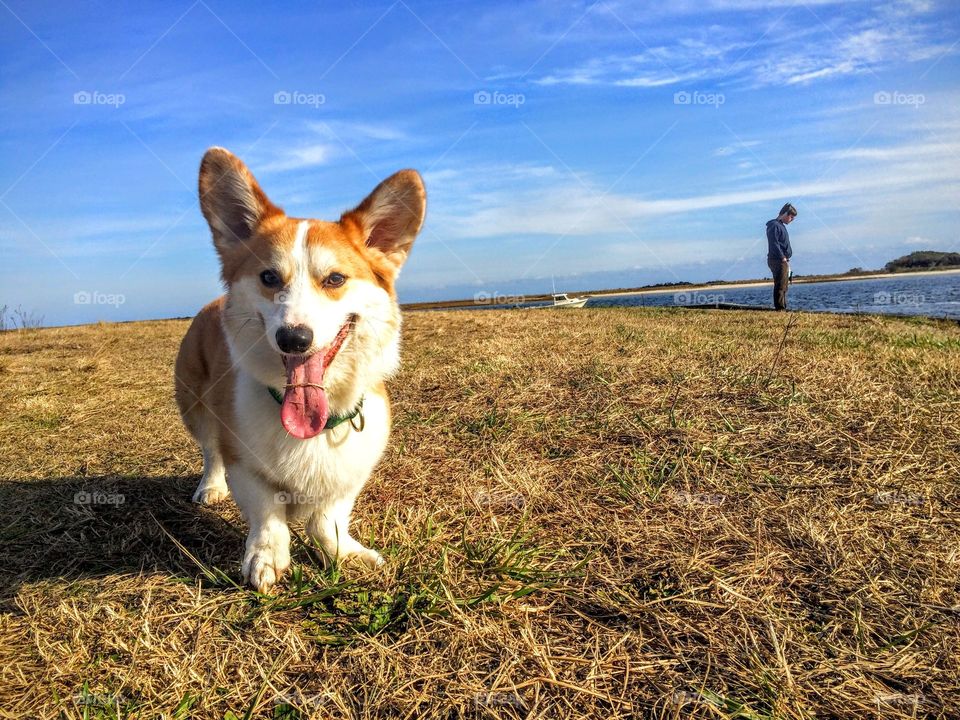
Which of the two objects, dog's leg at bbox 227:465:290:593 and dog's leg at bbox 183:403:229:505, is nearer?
dog's leg at bbox 227:465:290:593

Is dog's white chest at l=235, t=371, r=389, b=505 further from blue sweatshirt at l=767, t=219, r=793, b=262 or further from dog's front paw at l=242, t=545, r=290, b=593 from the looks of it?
blue sweatshirt at l=767, t=219, r=793, b=262

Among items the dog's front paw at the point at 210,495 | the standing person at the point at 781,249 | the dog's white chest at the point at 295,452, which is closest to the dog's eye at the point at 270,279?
the dog's white chest at the point at 295,452

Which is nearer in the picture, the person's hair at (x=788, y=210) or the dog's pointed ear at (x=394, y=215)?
the dog's pointed ear at (x=394, y=215)

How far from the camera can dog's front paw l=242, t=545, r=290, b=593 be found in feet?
7.75

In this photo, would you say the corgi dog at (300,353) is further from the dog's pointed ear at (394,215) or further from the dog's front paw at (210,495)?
the dog's front paw at (210,495)

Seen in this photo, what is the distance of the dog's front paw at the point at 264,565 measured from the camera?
2.36 metres

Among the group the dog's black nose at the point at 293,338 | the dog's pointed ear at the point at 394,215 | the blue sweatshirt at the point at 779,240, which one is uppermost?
the blue sweatshirt at the point at 779,240

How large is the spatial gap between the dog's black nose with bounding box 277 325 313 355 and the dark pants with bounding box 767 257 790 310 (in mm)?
13449

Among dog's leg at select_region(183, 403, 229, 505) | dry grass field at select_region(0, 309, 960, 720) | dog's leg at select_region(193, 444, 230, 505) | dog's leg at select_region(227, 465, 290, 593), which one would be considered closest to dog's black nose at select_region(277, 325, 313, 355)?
dog's leg at select_region(227, 465, 290, 593)

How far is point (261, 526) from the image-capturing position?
2531 millimetres

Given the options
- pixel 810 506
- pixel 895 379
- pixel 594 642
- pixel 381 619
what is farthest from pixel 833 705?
pixel 895 379

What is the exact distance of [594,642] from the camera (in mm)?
2023

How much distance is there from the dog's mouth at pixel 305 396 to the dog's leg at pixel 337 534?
397 mm

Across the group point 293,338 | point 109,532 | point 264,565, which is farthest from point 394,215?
point 109,532
